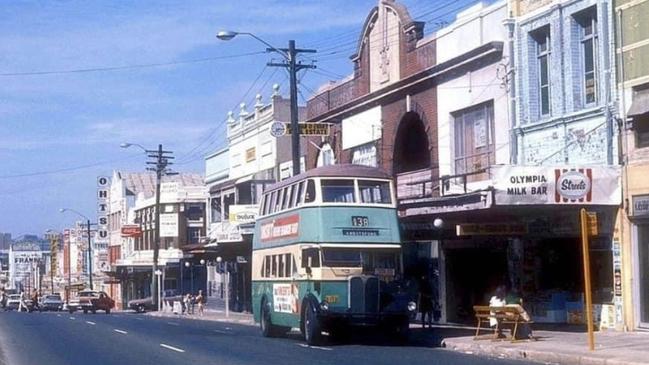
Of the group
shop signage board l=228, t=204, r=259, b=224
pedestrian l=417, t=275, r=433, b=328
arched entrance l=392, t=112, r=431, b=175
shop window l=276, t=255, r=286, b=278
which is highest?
arched entrance l=392, t=112, r=431, b=175

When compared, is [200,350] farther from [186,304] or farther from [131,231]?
[131,231]

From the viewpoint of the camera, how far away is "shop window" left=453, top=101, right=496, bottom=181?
33531 mm

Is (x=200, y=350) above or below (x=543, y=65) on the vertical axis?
below

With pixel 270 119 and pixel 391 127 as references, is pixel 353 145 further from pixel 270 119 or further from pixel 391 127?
pixel 270 119

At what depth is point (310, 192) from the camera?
1133 inches

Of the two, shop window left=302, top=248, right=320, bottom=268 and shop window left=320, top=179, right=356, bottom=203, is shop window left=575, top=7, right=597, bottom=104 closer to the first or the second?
shop window left=320, top=179, right=356, bottom=203

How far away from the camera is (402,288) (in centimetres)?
2819

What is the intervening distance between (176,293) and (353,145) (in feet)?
131

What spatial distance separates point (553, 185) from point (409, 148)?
1432cm

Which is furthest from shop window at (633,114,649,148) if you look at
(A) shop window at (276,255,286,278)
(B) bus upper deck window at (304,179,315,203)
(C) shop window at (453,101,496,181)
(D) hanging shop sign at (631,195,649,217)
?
(A) shop window at (276,255,286,278)

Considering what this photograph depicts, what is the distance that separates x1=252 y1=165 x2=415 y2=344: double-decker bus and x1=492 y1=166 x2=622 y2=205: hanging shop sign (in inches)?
133

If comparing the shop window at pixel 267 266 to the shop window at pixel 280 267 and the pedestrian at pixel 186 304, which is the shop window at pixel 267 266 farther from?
the pedestrian at pixel 186 304

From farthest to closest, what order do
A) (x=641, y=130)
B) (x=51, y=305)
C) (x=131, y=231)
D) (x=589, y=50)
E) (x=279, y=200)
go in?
1. (x=131, y=231)
2. (x=51, y=305)
3. (x=279, y=200)
4. (x=589, y=50)
5. (x=641, y=130)

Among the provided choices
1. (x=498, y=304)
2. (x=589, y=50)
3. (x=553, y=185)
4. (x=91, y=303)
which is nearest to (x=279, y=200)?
(x=498, y=304)
